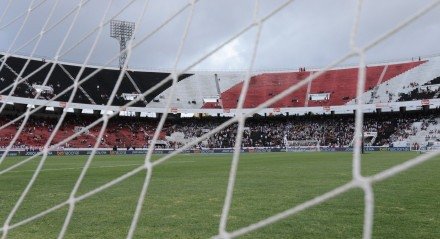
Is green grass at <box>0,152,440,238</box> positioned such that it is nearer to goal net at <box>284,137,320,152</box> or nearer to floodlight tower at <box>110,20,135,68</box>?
goal net at <box>284,137,320,152</box>

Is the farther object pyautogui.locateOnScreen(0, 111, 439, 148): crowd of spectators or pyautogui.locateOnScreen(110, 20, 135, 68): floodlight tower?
pyautogui.locateOnScreen(110, 20, 135, 68): floodlight tower

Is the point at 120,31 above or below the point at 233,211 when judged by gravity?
above

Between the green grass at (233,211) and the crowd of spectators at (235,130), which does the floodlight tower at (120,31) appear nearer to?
the crowd of spectators at (235,130)

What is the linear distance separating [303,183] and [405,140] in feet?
96.6

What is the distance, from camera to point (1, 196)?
266 inches

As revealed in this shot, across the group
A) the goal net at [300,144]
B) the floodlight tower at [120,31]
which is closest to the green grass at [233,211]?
the goal net at [300,144]

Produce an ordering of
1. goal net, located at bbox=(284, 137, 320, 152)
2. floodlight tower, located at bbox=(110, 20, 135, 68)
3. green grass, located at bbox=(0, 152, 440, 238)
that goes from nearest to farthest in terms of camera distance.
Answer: green grass, located at bbox=(0, 152, 440, 238)
goal net, located at bbox=(284, 137, 320, 152)
floodlight tower, located at bbox=(110, 20, 135, 68)

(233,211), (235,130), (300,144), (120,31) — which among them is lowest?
(233,211)

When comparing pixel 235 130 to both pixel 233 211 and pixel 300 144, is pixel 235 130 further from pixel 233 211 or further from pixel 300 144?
pixel 233 211

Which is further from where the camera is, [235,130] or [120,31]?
[120,31]

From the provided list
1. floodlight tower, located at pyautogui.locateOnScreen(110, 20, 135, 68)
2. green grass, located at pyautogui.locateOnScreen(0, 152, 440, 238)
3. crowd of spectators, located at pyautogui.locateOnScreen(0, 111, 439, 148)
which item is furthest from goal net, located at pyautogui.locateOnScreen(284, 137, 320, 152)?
green grass, located at pyautogui.locateOnScreen(0, 152, 440, 238)

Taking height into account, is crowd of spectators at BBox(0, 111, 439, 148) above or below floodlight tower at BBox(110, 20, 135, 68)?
below

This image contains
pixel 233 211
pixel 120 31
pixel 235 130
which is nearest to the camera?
pixel 233 211

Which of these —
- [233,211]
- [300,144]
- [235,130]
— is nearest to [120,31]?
[235,130]
